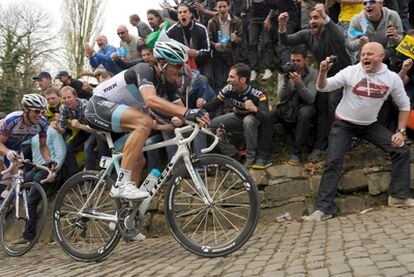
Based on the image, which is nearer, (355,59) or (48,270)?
(48,270)

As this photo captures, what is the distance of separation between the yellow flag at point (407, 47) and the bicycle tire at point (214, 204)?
142 inches

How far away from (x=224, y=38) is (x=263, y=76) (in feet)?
4.67

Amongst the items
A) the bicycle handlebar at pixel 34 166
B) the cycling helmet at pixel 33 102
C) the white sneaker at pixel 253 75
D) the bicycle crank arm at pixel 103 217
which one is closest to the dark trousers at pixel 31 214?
the bicycle handlebar at pixel 34 166

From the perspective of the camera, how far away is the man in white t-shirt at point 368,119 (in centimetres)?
562

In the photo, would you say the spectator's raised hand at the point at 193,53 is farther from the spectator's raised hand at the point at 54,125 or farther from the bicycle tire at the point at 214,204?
the bicycle tire at the point at 214,204

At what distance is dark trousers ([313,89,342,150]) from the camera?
6.60 metres

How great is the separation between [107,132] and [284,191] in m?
2.89

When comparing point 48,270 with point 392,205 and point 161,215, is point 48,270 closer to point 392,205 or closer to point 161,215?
point 161,215

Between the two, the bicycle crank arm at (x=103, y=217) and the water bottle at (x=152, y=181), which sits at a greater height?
the water bottle at (x=152, y=181)

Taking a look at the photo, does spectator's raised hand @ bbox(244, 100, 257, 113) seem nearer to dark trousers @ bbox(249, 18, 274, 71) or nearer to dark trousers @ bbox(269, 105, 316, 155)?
dark trousers @ bbox(269, 105, 316, 155)

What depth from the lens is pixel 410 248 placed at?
367 centimetres

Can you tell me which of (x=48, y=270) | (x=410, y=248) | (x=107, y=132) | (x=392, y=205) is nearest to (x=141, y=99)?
(x=107, y=132)

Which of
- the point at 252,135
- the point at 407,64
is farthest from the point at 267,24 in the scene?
the point at 407,64

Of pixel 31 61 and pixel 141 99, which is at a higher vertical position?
pixel 31 61
